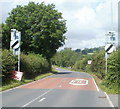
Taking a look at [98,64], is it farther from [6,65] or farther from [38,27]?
[6,65]

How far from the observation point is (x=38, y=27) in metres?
55.9

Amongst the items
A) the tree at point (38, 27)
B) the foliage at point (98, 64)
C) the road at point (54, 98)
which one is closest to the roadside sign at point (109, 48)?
the foliage at point (98, 64)

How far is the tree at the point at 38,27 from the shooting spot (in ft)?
182

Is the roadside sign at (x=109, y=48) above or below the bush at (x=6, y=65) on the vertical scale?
above

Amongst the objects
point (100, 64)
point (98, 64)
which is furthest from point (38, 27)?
point (100, 64)

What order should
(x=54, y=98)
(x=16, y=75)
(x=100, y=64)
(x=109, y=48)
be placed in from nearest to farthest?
(x=54, y=98) → (x=16, y=75) → (x=109, y=48) → (x=100, y=64)

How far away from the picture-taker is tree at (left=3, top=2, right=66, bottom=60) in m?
55.4

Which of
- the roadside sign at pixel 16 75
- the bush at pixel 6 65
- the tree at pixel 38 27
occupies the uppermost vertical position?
the tree at pixel 38 27

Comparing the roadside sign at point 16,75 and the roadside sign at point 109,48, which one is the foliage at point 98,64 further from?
the roadside sign at point 16,75

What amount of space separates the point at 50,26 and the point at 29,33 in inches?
169

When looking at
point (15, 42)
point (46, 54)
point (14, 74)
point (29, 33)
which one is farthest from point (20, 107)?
point (46, 54)

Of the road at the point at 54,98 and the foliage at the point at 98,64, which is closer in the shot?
the road at the point at 54,98

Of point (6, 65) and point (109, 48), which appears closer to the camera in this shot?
point (6, 65)

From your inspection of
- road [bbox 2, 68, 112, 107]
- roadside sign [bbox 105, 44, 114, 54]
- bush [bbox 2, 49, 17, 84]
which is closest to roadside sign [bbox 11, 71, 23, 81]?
bush [bbox 2, 49, 17, 84]
